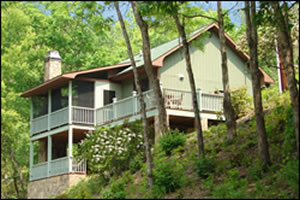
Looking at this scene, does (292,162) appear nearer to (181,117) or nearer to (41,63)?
(181,117)

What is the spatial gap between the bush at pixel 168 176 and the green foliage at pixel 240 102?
191 inches

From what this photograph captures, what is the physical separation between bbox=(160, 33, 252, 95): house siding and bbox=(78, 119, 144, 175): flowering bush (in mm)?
5524

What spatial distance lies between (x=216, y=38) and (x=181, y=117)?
242 inches

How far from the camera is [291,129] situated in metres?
14.4

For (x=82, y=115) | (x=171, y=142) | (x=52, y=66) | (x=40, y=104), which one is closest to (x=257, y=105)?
(x=171, y=142)

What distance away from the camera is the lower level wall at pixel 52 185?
24.0m

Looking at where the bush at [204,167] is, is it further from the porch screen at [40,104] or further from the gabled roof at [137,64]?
the porch screen at [40,104]

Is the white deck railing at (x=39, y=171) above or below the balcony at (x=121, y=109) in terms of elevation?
below

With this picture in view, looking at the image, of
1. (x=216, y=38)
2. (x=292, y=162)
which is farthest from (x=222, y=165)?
(x=216, y=38)

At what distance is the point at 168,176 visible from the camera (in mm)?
15633

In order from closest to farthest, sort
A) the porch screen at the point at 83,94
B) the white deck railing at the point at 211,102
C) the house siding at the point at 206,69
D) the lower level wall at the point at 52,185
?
the white deck railing at the point at 211,102 < the lower level wall at the point at 52,185 < the house siding at the point at 206,69 < the porch screen at the point at 83,94

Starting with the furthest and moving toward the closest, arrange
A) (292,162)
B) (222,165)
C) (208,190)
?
(222,165)
(208,190)
(292,162)

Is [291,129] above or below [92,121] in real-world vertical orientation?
below

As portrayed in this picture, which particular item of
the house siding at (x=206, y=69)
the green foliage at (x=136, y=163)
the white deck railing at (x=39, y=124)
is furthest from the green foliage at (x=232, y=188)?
the white deck railing at (x=39, y=124)
